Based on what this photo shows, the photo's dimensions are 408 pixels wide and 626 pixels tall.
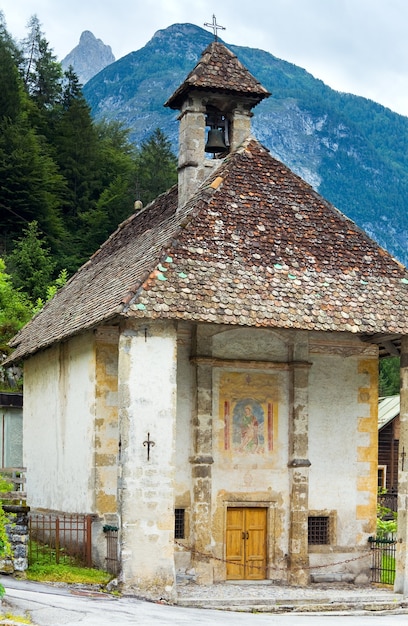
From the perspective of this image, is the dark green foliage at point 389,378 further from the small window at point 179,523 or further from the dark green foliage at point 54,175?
the small window at point 179,523

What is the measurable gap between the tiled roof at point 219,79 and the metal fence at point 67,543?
10076 mm

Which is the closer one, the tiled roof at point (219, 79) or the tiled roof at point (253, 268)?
the tiled roof at point (253, 268)

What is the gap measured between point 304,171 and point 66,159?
339 ft

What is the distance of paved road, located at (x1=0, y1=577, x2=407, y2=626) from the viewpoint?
1655cm

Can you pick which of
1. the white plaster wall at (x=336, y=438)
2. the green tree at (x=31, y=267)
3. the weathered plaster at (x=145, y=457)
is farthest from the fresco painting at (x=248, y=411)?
the green tree at (x=31, y=267)

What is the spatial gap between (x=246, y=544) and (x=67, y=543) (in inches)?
154

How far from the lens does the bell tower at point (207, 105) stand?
25.7m

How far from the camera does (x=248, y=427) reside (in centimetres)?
2444

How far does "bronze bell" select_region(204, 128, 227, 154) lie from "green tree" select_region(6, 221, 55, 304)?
23138 mm

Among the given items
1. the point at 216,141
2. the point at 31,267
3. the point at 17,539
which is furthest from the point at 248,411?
the point at 31,267

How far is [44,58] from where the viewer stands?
71000 mm

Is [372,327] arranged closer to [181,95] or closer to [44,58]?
[181,95]

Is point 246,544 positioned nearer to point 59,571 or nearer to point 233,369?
point 233,369

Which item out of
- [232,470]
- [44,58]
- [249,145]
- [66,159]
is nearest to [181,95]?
[249,145]
